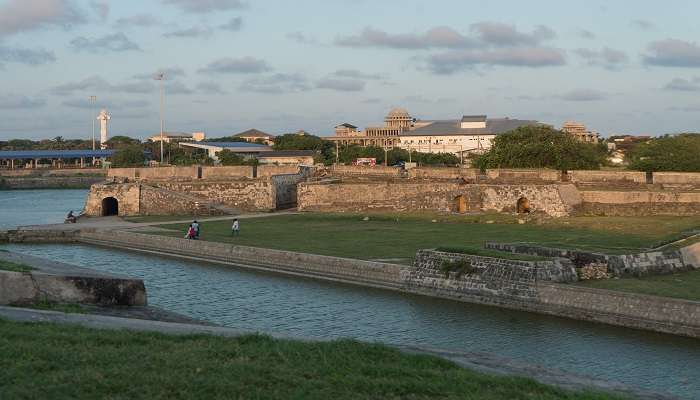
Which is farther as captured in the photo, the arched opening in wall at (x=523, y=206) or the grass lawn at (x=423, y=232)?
the arched opening in wall at (x=523, y=206)

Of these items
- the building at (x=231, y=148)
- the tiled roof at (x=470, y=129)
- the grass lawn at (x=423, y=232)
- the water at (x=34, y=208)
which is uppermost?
the tiled roof at (x=470, y=129)

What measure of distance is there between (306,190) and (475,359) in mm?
33182

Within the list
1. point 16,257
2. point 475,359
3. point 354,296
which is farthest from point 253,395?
point 16,257

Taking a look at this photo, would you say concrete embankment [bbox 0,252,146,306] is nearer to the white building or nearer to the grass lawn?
the grass lawn

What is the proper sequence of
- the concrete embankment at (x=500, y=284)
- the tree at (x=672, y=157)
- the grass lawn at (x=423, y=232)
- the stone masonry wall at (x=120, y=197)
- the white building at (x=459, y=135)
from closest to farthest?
the concrete embankment at (x=500, y=284) < the grass lawn at (x=423, y=232) < the stone masonry wall at (x=120, y=197) < the tree at (x=672, y=157) < the white building at (x=459, y=135)

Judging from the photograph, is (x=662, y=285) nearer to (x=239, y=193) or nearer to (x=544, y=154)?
(x=239, y=193)

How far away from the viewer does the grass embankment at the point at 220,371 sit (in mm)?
8805

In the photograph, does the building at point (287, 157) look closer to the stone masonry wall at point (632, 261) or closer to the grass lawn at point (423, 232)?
the grass lawn at point (423, 232)

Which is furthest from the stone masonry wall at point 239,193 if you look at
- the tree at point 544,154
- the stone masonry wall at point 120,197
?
the tree at point 544,154

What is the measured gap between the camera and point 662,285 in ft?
65.9

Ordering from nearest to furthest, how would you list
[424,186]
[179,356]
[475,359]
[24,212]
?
1. [179,356]
2. [475,359]
3. [424,186]
4. [24,212]

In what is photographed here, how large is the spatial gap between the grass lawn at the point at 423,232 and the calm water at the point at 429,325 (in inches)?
136

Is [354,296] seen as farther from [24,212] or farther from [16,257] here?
[24,212]

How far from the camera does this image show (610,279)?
21234 millimetres
